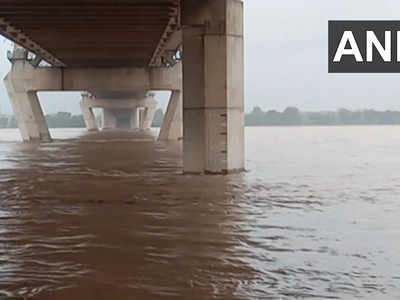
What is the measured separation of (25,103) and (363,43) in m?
33.0

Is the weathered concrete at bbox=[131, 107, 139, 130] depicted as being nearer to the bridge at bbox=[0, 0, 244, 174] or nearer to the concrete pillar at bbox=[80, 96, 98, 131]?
the concrete pillar at bbox=[80, 96, 98, 131]

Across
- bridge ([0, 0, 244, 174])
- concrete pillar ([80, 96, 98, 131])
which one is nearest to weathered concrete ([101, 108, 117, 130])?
concrete pillar ([80, 96, 98, 131])

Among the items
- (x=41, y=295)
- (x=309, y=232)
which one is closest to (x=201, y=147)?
(x=309, y=232)

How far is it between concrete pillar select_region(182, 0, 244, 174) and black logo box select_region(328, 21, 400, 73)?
4.37 m

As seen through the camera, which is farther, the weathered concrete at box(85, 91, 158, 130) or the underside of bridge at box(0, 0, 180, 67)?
the weathered concrete at box(85, 91, 158, 130)

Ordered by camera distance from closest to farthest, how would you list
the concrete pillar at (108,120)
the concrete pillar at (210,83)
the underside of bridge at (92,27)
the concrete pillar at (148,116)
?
the concrete pillar at (210,83) → the underside of bridge at (92,27) → the concrete pillar at (148,116) → the concrete pillar at (108,120)

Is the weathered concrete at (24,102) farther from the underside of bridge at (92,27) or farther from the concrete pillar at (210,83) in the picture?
the concrete pillar at (210,83)

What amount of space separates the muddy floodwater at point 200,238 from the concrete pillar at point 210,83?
1.32 meters

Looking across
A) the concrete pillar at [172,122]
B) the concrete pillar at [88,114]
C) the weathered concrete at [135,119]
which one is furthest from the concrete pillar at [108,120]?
the concrete pillar at [172,122]

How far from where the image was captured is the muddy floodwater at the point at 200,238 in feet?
22.6

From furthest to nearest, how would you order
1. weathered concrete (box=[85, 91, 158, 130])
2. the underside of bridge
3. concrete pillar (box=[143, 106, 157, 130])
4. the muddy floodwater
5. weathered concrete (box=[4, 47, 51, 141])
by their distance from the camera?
1. concrete pillar (box=[143, 106, 157, 130])
2. weathered concrete (box=[85, 91, 158, 130])
3. weathered concrete (box=[4, 47, 51, 141])
4. the underside of bridge
5. the muddy floodwater

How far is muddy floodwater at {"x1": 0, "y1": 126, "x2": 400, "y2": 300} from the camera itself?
6.88 metres

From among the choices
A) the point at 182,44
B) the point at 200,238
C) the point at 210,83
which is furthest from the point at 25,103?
the point at 200,238

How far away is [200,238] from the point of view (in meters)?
9.72
